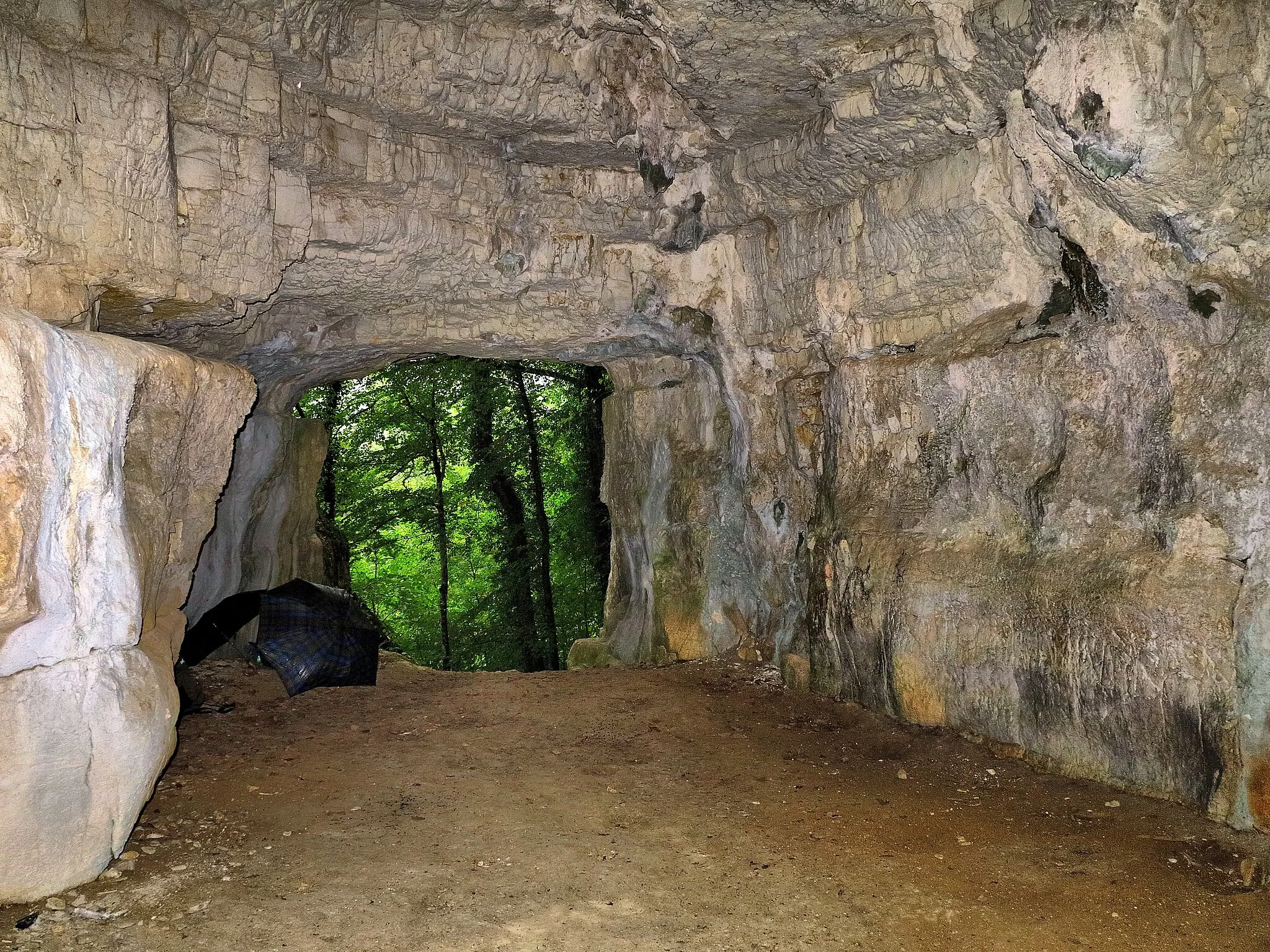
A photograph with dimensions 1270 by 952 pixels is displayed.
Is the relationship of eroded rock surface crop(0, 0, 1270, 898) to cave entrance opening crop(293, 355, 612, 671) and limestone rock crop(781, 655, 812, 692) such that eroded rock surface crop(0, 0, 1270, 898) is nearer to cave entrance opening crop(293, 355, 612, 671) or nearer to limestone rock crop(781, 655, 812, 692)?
limestone rock crop(781, 655, 812, 692)

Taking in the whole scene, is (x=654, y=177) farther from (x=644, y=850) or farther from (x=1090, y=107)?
(x=644, y=850)

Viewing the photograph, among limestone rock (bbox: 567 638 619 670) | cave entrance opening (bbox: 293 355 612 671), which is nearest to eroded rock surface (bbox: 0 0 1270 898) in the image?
limestone rock (bbox: 567 638 619 670)

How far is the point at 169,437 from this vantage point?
5.10 metres

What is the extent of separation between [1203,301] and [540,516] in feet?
36.1

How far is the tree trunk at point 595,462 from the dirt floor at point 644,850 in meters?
7.97

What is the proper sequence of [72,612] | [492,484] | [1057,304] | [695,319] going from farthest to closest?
[492,484] < [695,319] < [1057,304] < [72,612]

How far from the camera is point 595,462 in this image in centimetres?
1479

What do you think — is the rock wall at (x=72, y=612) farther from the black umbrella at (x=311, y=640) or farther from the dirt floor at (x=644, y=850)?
the black umbrella at (x=311, y=640)

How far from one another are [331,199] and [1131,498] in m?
5.48

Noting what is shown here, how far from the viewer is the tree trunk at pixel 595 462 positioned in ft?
47.8

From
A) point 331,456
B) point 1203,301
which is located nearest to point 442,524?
point 331,456

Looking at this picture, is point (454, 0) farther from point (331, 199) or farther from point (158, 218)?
point (158, 218)

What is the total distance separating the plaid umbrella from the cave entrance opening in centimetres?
673

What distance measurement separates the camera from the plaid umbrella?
25.7 ft
